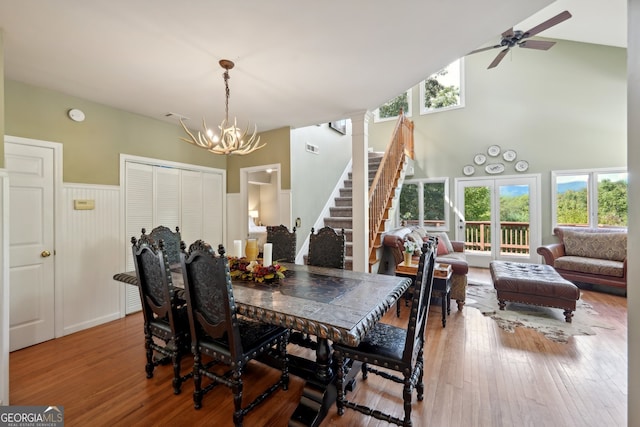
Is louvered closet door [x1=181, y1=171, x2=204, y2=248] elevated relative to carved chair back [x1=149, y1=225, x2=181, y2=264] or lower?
elevated

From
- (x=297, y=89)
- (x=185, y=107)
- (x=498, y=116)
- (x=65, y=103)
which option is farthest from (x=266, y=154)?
(x=498, y=116)

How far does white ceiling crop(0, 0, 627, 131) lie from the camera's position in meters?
1.75

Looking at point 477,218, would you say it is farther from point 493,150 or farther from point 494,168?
point 493,150

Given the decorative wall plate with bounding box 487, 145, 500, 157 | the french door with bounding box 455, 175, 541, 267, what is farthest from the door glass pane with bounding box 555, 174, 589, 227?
the decorative wall plate with bounding box 487, 145, 500, 157

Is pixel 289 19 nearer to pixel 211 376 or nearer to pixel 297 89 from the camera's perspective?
pixel 297 89

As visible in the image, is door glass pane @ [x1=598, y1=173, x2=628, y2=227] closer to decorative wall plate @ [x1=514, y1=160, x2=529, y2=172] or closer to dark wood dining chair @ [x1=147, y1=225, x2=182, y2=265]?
decorative wall plate @ [x1=514, y1=160, x2=529, y2=172]

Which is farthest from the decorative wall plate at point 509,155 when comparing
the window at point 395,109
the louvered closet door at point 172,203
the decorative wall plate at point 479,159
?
the louvered closet door at point 172,203

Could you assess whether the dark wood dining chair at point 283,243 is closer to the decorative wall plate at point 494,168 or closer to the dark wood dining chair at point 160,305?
the dark wood dining chair at point 160,305

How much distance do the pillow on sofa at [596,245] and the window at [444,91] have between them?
3614mm

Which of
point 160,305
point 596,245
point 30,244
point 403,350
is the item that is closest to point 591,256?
point 596,245

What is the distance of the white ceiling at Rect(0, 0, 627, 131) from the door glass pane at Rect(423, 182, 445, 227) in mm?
4166

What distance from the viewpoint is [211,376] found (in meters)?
1.79

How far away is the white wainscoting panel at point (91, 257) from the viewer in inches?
118

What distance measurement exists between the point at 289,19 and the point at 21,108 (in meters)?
2.91
